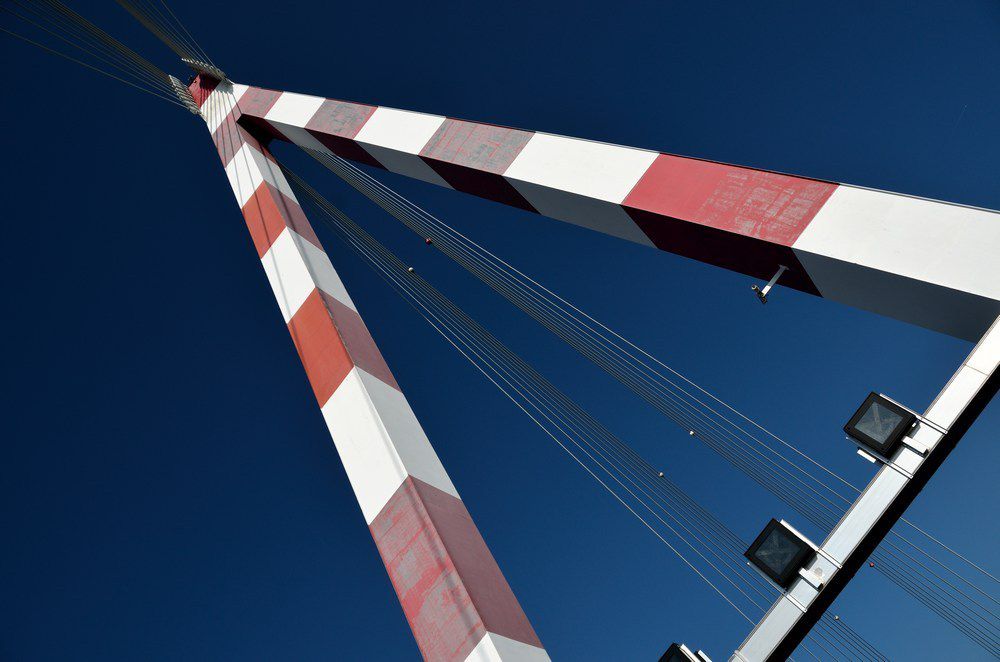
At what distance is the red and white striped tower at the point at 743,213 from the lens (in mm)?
2010

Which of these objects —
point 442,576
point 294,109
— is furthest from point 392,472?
point 294,109

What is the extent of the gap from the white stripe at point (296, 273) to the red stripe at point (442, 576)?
141 centimetres

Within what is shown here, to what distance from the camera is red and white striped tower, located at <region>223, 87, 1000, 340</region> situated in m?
2.01

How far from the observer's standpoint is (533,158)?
123 inches

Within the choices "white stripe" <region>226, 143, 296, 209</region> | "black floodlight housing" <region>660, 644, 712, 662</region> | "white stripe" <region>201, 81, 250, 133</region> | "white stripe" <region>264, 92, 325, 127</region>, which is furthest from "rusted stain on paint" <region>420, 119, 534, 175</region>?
"white stripe" <region>201, 81, 250, 133</region>

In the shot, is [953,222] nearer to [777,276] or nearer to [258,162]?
[777,276]

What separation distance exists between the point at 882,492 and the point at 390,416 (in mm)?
1750

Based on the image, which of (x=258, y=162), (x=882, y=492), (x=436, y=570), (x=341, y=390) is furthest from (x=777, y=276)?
(x=258, y=162)

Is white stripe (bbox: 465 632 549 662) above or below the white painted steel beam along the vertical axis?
below

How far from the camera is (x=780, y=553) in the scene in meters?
2.06

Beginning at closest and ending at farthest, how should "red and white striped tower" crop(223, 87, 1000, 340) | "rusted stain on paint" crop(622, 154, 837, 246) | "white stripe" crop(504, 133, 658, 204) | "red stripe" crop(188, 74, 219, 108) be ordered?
"red and white striped tower" crop(223, 87, 1000, 340), "rusted stain on paint" crop(622, 154, 837, 246), "white stripe" crop(504, 133, 658, 204), "red stripe" crop(188, 74, 219, 108)

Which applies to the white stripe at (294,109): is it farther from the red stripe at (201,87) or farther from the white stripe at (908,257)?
the white stripe at (908,257)

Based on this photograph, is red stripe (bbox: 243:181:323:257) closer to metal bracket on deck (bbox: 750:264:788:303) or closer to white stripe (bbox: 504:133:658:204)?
white stripe (bbox: 504:133:658:204)

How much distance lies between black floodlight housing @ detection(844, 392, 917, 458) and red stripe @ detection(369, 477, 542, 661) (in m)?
1.15
